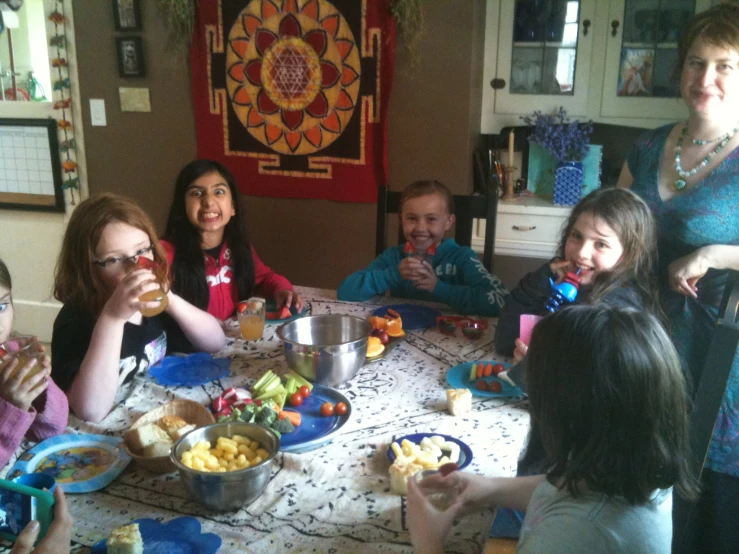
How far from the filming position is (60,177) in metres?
3.62

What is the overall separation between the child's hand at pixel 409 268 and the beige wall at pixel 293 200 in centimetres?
121

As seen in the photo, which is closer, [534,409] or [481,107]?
[534,409]

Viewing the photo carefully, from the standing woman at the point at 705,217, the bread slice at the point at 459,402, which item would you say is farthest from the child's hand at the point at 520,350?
the standing woman at the point at 705,217

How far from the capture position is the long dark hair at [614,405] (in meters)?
0.83

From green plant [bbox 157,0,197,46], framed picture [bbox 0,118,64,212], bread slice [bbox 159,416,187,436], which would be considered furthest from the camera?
framed picture [bbox 0,118,64,212]

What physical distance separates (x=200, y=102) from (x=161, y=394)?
89.8 inches

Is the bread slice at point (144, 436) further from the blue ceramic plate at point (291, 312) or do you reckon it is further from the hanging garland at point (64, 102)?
the hanging garland at point (64, 102)

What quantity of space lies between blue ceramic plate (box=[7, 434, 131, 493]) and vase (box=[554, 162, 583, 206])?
7.90 feet

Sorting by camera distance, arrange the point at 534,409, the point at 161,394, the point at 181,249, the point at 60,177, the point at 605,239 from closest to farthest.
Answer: the point at 534,409 < the point at 161,394 < the point at 605,239 < the point at 181,249 < the point at 60,177

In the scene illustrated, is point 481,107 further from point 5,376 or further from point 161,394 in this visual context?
point 5,376

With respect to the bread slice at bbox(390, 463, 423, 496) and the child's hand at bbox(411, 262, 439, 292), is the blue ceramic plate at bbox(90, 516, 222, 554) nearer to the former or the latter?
the bread slice at bbox(390, 463, 423, 496)

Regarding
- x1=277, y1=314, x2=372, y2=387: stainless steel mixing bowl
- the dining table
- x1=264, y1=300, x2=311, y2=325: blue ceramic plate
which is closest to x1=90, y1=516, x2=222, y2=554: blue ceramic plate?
the dining table

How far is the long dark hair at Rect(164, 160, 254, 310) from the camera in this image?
197 centimetres

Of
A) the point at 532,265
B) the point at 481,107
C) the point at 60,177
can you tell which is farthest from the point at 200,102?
the point at 532,265
